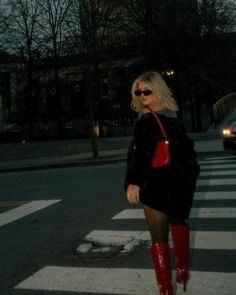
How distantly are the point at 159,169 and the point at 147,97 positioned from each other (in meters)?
0.58

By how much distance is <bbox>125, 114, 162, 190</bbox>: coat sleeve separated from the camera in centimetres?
402

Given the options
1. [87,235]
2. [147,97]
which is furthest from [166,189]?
[87,235]

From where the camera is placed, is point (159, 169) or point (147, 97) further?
point (147, 97)

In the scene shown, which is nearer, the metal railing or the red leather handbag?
the red leather handbag

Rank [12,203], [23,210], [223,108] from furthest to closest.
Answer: [223,108] → [12,203] → [23,210]

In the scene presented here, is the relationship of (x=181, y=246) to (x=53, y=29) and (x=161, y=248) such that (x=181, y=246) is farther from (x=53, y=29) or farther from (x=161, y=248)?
(x=53, y=29)

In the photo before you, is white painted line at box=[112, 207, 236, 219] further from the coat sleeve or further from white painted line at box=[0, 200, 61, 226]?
the coat sleeve

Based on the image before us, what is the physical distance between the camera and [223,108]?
31281mm

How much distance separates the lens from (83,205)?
931cm

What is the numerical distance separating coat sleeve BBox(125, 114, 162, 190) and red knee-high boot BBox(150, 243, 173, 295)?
55 centimetres

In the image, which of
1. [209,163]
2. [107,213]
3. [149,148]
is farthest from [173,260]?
[209,163]

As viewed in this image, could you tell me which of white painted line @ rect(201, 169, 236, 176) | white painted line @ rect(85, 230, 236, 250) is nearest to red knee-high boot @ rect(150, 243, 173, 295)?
white painted line @ rect(85, 230, 236, 250)

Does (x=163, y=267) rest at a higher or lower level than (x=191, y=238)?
higher

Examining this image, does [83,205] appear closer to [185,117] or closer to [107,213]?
[107,213]
